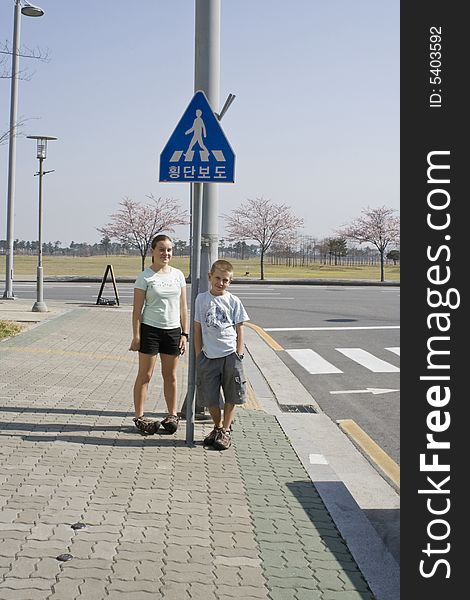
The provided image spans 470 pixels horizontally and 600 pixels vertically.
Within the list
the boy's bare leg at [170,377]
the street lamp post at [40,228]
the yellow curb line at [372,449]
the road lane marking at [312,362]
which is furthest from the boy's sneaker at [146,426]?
the street lamp post at [40,228]

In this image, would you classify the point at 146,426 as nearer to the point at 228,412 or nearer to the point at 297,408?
the point at 228,412

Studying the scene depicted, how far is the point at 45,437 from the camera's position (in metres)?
6.60

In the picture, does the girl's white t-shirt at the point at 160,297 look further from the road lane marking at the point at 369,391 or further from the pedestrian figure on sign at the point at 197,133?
the road lane marking at the point at 369,391

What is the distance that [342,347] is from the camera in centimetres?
1459

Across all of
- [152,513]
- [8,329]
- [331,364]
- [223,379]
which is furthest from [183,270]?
[152,513]

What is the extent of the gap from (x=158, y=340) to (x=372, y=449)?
2256 mm

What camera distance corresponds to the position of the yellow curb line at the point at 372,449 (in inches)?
254

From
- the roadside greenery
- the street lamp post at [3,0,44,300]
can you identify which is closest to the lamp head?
the street lamp post at [3,0,44,300]

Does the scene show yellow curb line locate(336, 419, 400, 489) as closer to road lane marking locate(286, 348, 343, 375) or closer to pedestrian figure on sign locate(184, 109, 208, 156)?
pedestrian figure on sign locate(184, 109, 208, 156)

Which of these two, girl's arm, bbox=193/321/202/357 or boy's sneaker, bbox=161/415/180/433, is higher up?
girl's arm, bbox=193/321/202/357

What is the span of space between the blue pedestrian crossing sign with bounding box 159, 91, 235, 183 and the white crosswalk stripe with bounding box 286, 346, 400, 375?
568cm

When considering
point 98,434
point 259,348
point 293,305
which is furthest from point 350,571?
point 293,305

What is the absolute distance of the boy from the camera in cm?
646

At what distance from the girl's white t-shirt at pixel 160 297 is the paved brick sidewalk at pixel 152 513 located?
3.37 ft
